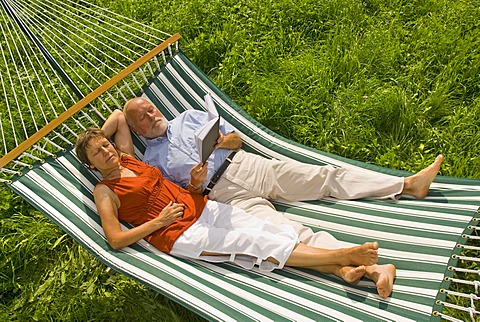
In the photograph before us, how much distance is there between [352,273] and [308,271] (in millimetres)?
279

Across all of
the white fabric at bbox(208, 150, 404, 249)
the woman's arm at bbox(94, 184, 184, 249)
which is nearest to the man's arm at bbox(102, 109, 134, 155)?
the woman's arm at bbox(94, 184, 184, 249)

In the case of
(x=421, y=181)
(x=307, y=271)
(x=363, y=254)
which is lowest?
(x=307, y=271)

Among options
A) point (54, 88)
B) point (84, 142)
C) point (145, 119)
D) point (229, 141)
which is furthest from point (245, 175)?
point (54, 88)

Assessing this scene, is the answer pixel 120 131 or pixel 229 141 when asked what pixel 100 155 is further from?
pixel 229 141

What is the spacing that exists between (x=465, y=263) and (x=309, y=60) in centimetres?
194

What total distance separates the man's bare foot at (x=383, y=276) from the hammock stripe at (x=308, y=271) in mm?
46

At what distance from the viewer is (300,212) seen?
8.93ft

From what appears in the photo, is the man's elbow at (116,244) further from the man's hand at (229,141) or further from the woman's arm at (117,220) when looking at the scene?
the man's hand at (229,141)

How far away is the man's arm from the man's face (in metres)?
0.05

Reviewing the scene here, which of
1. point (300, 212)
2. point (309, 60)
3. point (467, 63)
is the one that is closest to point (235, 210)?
point (300, 212)

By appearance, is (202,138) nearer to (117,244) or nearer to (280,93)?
(117,244)

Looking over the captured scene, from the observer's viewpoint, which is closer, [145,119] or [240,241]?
[240,241]

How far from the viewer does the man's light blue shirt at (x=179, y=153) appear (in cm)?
289

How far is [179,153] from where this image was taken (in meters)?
2.91
